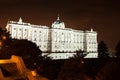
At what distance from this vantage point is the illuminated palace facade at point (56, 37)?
A: 238 feet

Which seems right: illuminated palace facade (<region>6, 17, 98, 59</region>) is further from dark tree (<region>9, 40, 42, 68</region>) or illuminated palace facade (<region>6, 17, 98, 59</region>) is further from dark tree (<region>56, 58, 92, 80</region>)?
dark tree (<region>56, 58, 92, 80</region>)

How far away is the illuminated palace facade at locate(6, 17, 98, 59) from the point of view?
72688 mm

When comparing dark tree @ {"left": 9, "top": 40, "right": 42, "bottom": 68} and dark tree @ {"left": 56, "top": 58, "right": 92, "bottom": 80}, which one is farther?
dark tree @ {"left": 9, "top": 40, "right": 42, "bottom": 68}

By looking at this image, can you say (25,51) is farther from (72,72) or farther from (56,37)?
(56,37)

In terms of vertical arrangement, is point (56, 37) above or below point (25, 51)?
above

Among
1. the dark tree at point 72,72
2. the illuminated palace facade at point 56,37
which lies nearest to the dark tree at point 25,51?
the dark tree at point 72,72

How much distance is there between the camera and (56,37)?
82375 mm

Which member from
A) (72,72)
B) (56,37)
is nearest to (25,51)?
(72,72)

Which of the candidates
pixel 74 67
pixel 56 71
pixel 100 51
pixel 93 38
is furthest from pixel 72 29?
pixel 74 67

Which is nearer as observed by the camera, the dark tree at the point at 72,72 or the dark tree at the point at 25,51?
the dark tree at the point at 72,72

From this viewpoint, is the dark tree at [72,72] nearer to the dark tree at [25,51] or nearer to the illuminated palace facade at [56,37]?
the dark tree at [25,51]

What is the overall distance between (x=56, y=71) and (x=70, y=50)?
56.9 metres

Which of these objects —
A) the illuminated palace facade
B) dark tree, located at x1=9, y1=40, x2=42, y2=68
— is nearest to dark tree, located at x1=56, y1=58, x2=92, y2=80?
dark tree, located at x1=9, y1=40, x2=42, y2=68

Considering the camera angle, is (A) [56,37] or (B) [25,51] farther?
(A) [56,37]
